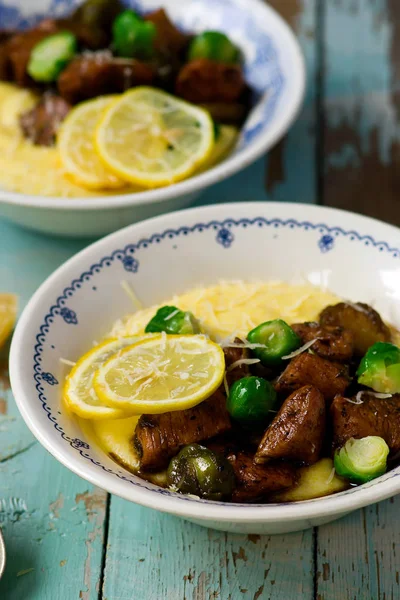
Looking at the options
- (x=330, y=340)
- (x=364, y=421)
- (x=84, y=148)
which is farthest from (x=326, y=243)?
(x=84, y=148)

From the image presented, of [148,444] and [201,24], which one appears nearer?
[148,444]

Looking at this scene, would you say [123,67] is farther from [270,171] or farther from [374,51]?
[374,51]

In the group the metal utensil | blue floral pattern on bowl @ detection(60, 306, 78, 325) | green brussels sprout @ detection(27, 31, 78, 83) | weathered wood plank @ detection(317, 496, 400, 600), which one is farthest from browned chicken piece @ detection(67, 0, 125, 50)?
weathered wood plank @ detection(317, 496, 400, 600)

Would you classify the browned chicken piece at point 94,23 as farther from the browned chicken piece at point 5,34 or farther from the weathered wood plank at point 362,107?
the weathered wood plank at point 362,107

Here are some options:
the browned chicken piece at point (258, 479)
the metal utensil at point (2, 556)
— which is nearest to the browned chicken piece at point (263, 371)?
the browned chicken piece at point (258, 479)

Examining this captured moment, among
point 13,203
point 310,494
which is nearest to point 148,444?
point 310,494

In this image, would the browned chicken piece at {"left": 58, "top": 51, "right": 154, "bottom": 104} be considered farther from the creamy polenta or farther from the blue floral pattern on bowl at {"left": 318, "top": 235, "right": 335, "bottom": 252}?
the blue floral pattern on bowl at {"left": 318, "top": 235, "right": 335, "bottom": 252}
